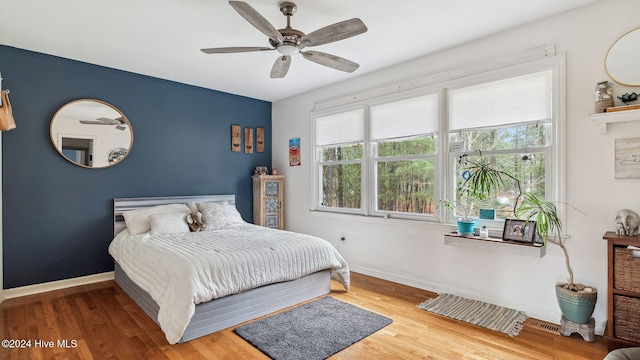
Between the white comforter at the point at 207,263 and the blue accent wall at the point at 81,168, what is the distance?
52 cm

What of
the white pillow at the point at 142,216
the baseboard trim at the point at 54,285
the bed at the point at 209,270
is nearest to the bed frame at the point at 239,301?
the bed at the point at 209,270

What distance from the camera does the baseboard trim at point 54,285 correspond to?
346 centimetres

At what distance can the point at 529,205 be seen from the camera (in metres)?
2.96

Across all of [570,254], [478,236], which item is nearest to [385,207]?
[478,236]

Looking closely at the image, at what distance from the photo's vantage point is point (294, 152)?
5.41 metres

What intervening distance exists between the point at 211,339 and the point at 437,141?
2952 mm

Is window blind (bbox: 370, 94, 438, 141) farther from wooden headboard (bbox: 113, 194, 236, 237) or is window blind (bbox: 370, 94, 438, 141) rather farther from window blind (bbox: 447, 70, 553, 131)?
wooden headboard (bbox: 113, 194, 236, 237)

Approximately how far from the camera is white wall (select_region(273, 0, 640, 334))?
8.55 ft

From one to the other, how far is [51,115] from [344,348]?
399 cm

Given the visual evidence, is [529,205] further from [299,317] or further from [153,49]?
[153,49]

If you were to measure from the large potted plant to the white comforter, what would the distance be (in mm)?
1646

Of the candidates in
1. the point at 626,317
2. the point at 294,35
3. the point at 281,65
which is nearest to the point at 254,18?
the point at 294,35

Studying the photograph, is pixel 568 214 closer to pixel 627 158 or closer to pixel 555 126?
pixel 627 158

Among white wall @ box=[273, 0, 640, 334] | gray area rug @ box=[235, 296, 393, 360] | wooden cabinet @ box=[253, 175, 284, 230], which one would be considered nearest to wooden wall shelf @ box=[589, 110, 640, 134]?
white wall @ box=[273, 0, 640, 334]
